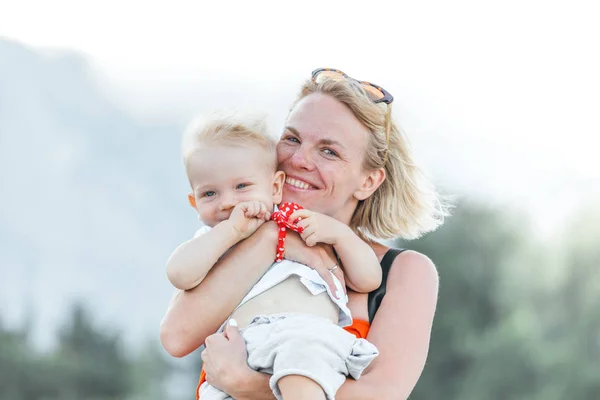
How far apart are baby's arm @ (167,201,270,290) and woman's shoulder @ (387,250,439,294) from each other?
2.44ft

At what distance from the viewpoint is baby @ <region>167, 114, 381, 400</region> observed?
10.3 feet

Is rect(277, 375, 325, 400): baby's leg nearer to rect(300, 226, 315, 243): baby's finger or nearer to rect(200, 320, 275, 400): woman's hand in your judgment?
rect(200, 320, 275, 400): woman's hand

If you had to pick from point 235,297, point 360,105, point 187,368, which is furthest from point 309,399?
point 187,368

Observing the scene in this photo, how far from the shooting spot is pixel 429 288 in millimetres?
3742

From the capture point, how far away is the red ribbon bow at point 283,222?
138 inches

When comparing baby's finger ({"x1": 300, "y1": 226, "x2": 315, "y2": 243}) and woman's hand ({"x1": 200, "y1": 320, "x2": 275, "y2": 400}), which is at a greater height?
baby's finger ({"x1": 300, "y1": 226, "x2": 315, "y2": 243})

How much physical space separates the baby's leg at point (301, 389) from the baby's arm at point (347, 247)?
683mm

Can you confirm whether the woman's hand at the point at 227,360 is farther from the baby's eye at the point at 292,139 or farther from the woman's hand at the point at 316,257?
the baby's eye at the point at 292,139

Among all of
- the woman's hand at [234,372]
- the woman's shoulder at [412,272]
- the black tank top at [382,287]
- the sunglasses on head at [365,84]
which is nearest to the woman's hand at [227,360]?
the woman's hand at [234,372]

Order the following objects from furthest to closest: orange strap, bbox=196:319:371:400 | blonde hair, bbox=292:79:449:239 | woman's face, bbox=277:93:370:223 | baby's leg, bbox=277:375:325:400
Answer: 1. blonde hair, bbox=292:79:449:239
2. woman's face, bbox=277:93:370:223
3. orange strap, bbox=196:319:371:400
4. baby's leg, bbox=277:375:325:400

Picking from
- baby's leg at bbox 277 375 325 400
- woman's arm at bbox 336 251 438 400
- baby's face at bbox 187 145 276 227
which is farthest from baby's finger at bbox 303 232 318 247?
baby's leg at bbox 277 375 325 400

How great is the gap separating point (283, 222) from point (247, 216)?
0.57 feet

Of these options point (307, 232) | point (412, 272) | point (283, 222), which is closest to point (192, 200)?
point (283, 222)

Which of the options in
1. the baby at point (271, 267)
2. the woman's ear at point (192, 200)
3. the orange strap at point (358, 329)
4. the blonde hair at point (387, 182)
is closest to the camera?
the baby at point (271, 267)
